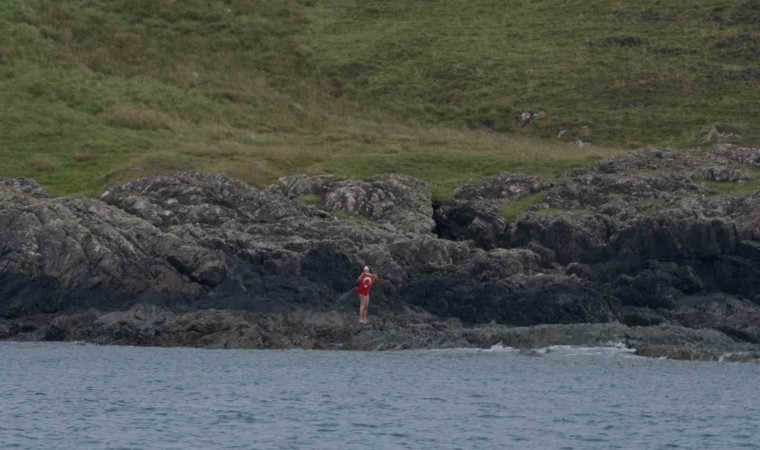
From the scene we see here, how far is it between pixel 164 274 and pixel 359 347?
7.47m

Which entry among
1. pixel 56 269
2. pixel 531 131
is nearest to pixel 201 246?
pixel 56 269

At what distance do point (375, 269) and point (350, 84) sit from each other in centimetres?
3525

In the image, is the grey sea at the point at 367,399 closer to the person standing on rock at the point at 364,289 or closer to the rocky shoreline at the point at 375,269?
the rocky shoreline at the point at 375,269

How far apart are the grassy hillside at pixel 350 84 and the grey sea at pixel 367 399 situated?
17434mm

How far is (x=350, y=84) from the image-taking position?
82188 millimetres

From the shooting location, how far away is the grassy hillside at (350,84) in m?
63.1

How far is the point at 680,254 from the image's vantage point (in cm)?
5019

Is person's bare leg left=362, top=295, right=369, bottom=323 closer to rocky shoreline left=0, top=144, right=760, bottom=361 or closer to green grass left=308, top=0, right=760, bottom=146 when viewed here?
rocky shoreline left=0, top=144, right=760, bottom=361

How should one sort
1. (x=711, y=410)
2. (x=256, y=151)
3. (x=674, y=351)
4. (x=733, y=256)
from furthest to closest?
(x=256, y=151)
(x=733, y=256)
(x=674, y=351)
(x=711, y=410)

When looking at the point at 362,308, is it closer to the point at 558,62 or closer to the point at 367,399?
the point at 367,399

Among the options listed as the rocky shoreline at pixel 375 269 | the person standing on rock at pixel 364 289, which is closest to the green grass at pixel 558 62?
the rocky shoreline at pixel 375 269

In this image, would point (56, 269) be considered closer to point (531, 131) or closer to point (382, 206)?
point (382, 206)

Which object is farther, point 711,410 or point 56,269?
point 56,269

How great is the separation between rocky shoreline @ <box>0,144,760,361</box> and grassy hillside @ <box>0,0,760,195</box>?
564 centimetres
